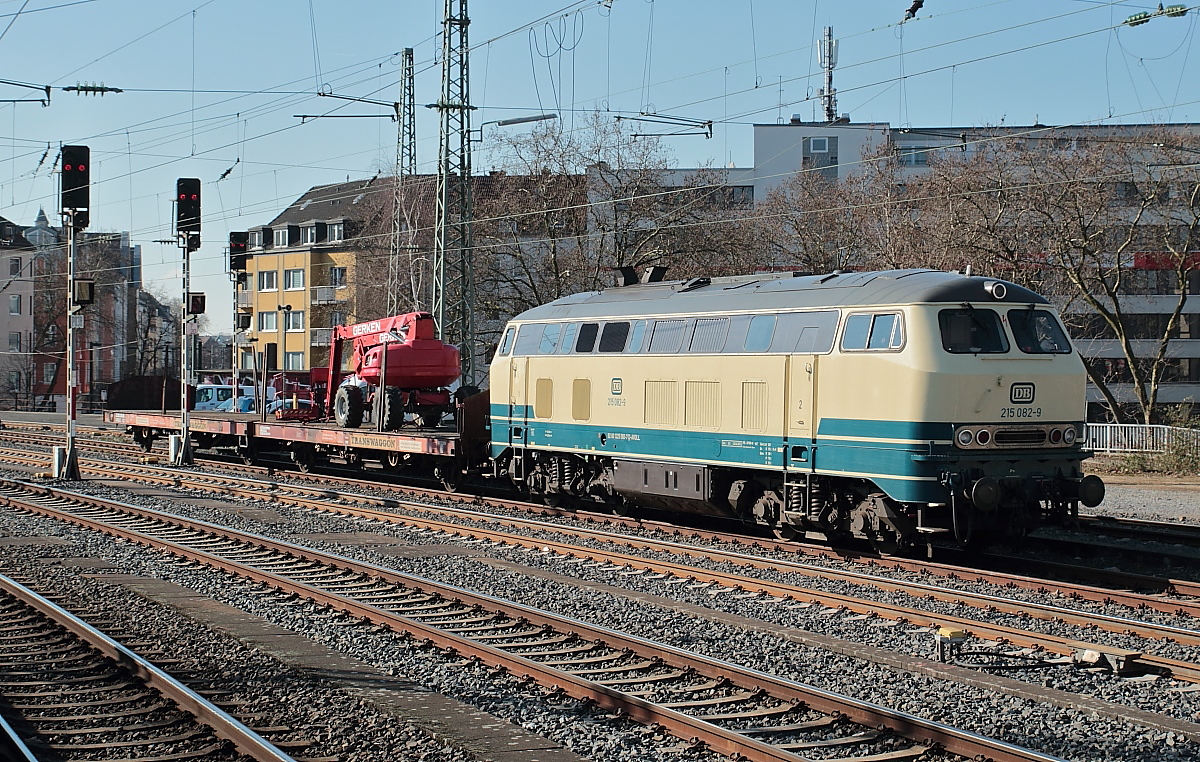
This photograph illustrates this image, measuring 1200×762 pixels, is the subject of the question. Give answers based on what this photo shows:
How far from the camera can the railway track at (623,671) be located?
23.6 feet

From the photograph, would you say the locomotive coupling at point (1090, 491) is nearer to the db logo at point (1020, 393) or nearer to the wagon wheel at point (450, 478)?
the db logo at point (1020, 393)

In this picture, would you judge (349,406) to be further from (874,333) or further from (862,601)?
(862,601)

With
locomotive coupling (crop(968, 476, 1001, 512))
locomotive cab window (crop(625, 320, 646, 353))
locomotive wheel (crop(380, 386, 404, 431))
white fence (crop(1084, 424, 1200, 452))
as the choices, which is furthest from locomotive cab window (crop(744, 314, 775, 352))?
white fence (crop(1084, 424, 1200, 452))

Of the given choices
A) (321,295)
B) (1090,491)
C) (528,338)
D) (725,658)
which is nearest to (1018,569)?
(1090,491)

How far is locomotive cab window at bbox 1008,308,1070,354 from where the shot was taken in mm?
13656

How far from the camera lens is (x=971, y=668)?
30.6 ft

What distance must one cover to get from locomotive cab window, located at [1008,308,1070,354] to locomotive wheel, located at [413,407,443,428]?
14.5 meters

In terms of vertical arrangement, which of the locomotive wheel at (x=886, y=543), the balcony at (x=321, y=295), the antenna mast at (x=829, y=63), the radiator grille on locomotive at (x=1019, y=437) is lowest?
the locomotive wheel at (x=886, y=543)

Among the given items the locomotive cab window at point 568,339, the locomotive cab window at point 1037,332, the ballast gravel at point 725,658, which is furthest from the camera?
the locomotive cab window at point 568,339

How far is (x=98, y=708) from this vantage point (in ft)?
27.1

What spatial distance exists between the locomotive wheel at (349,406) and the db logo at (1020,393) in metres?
15.1

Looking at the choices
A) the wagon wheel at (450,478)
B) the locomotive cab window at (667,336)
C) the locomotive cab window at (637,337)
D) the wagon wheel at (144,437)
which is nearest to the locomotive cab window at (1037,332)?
the locomotive cab window at (667,336)

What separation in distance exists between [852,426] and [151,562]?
28.3ft

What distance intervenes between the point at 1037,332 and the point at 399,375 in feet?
47.4
